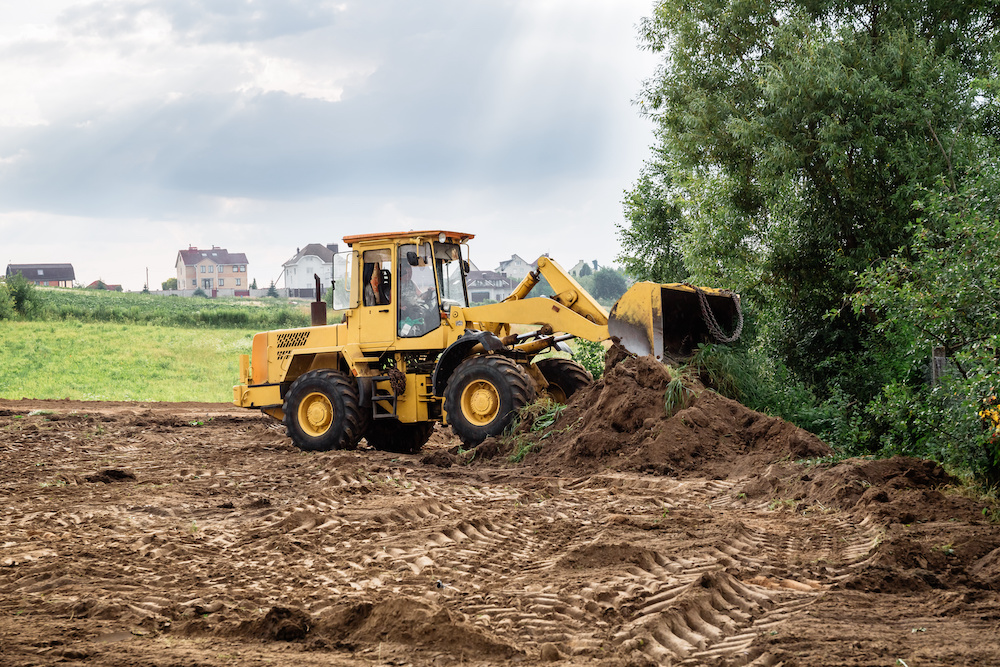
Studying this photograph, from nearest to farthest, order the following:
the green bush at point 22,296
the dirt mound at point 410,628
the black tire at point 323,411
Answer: the dirt mound at point 410,628 → the black tire at point 323,411 → the green bush at point 22,296

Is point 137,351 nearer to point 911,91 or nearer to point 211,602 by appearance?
point 911,91

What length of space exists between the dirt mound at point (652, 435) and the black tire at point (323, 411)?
2587 mm

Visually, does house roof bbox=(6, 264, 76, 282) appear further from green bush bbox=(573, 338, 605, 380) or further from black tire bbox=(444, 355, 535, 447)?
black tire bbox=(444, 355, 535, 447)

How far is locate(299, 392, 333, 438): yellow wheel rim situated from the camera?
43.1 ft

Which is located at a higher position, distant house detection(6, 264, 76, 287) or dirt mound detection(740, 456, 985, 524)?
distant house detection(6, 264, 76, 287)

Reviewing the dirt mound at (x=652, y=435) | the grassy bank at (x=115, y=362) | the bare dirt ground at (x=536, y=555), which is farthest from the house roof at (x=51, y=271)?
the dirt mound at (x=652, y=435)

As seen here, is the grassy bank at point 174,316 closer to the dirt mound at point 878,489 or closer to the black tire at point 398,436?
the black tire at point 398,436

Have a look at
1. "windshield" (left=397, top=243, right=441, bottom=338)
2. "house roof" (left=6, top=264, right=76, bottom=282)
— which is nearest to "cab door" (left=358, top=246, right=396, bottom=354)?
"windshield" (left=397, top=243, right=441, bottom=338)

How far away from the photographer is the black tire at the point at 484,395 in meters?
11.1

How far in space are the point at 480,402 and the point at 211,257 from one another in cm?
10117

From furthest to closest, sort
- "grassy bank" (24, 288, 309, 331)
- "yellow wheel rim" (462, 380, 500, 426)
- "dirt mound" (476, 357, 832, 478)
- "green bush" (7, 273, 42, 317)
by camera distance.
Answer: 1. "grassy bank" (24, 288, 309, 331)
2. "green bush" (7, 273, 42, 317)
3. "yellow wheel rim" (462, 380, 500, 426)
4. "dirt mound" (476, 357, 832, 478)

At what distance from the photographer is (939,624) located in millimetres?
4605

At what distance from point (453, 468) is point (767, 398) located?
4.55m

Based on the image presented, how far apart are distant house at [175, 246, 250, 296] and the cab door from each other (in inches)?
3758
